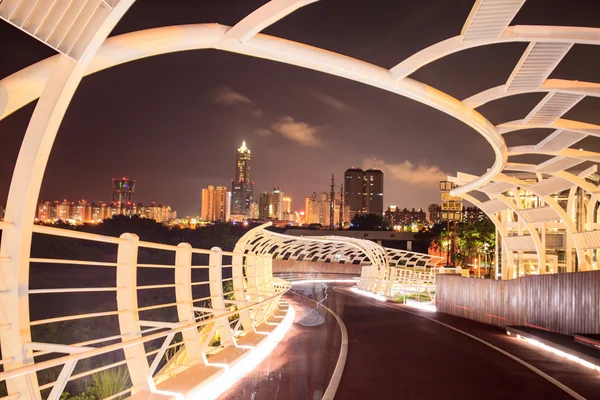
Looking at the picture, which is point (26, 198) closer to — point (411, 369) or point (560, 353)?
point (411, 369)

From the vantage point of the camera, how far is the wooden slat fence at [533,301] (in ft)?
41.9

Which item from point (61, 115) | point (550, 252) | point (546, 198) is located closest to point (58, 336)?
point (546, 198)

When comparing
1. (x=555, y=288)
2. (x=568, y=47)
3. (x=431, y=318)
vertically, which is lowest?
(x=431, y=318)

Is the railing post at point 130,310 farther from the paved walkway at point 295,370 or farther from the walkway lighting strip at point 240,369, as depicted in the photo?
the paved walkway at point 295,370

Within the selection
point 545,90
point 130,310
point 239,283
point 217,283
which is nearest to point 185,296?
point 217,283

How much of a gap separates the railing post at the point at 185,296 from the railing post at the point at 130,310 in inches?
59.0

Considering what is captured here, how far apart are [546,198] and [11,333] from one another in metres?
25.4

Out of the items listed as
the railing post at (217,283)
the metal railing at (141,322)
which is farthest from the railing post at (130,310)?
the railing post at (217,283)

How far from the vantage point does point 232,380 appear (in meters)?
7.55

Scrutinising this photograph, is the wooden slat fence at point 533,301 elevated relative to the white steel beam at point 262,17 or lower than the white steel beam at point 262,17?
lower

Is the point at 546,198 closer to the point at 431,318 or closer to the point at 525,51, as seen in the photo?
the point at 431,318

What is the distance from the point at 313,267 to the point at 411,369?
160 feet

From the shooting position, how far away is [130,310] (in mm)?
5500

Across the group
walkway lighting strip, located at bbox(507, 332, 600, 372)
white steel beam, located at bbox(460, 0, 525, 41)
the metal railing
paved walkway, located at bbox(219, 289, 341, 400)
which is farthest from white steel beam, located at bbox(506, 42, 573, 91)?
the metal railing
